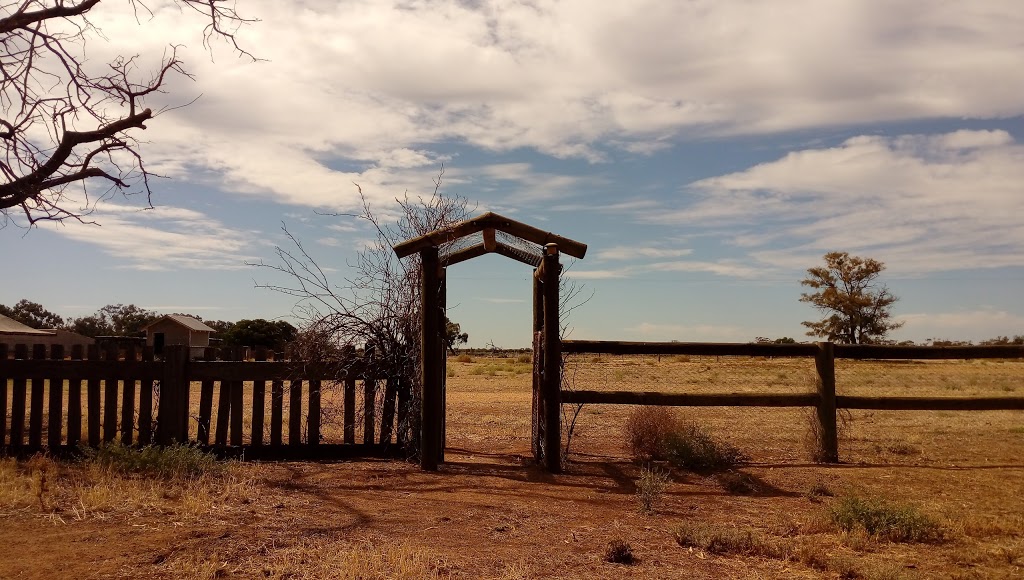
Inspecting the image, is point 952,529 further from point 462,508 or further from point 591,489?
point 462,508

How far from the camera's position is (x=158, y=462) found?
6918 mm

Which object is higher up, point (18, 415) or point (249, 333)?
point (249, 333)

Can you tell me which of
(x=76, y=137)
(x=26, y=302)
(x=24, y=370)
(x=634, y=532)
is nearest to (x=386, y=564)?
(x=634, y=532)

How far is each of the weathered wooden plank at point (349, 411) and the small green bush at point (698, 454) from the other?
3.72 m

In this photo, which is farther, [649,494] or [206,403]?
[206,403]

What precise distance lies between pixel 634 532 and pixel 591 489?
1.67 meters

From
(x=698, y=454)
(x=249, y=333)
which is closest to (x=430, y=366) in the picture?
(x=698, y=454)

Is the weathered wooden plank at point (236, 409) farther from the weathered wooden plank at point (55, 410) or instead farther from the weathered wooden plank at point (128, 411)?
the weathered wooden plank at point (55, 410)

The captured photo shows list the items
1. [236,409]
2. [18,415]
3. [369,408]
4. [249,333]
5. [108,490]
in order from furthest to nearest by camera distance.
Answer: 1. [249,333]
2. [369,408]
3. [236,409]
4. [18,415]
5. [108,490]

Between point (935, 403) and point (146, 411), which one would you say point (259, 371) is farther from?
point (935, 403)

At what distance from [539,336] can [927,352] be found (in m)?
5.00

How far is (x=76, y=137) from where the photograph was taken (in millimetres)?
6504

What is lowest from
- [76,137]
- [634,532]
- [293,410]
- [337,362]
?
[634,532]

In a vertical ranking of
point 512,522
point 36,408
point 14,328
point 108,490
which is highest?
point 14,328
